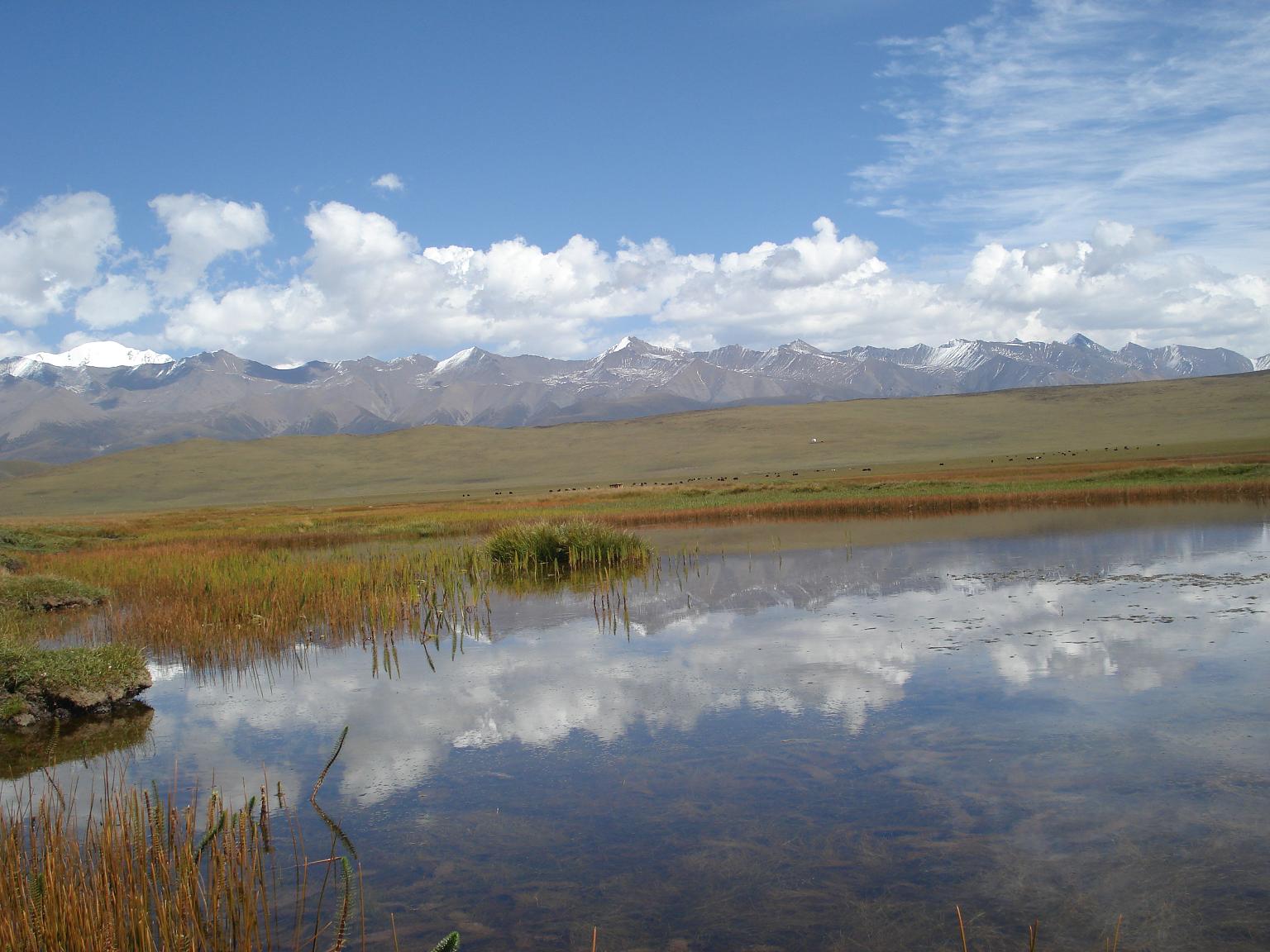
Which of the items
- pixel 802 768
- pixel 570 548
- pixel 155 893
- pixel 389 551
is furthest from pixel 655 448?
pixel 155 893

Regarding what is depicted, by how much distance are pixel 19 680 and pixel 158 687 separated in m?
1.82

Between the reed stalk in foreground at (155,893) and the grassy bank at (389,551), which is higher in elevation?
the reed stalk in foreground at (155,893)

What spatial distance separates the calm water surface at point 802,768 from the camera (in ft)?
18.1

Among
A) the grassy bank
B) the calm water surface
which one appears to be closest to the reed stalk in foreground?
the calm water surface

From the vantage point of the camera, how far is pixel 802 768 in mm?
7695

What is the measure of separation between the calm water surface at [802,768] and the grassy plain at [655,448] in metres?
60.0

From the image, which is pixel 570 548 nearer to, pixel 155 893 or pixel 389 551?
pixel 389 551

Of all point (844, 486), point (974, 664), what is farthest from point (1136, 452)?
point (974, 664)

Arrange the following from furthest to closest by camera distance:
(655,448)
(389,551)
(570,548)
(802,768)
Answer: (655,448), (389,551), (570,548), (802,768)

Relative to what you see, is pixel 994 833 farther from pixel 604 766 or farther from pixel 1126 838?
pixel 604 766

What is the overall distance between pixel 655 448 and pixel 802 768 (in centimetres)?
11126

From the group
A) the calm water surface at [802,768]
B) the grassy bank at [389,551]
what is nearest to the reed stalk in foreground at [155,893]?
the calm water surface at [802,768]

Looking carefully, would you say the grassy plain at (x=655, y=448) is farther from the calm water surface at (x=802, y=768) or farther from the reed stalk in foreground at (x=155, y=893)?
the reed stalk in foreground at (x=155, y=893)

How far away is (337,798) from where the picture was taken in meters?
7.62
